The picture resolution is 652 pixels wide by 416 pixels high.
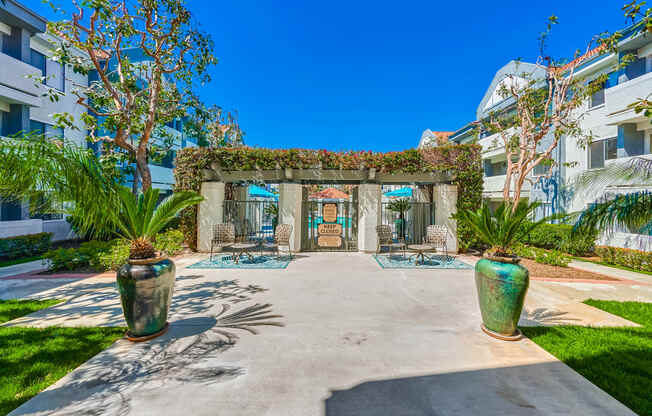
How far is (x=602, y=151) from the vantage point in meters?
13.4

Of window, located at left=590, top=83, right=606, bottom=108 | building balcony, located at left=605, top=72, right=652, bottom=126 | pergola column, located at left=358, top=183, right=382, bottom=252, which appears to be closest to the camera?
building balcony, located at left=605, top=72, right=652, bottom=126

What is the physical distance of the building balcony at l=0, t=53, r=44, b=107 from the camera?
1074 cm

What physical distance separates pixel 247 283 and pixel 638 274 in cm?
1243

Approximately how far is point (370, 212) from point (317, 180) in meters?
2.64

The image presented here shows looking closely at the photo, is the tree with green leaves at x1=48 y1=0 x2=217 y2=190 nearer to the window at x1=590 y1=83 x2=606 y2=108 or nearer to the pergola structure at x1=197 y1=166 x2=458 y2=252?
the pergola structure at x1=197 y1=166 x2=458 y2=252

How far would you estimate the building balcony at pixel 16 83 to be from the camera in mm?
10742

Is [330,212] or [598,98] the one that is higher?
[598,98]

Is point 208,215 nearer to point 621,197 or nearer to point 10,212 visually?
point 10,212

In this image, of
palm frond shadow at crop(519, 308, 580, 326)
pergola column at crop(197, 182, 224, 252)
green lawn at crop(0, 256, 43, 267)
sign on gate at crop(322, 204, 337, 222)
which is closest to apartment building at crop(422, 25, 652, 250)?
palm frond shadow at crop(519, 308, 580, 326)

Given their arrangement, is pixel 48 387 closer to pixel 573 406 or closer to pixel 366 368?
pixel 366 368

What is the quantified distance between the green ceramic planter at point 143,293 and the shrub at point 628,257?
1453 cm

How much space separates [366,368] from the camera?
3.21 m

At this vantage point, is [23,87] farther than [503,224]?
Yes


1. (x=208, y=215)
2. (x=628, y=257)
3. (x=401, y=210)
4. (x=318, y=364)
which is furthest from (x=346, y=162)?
(x=628, y=257)
